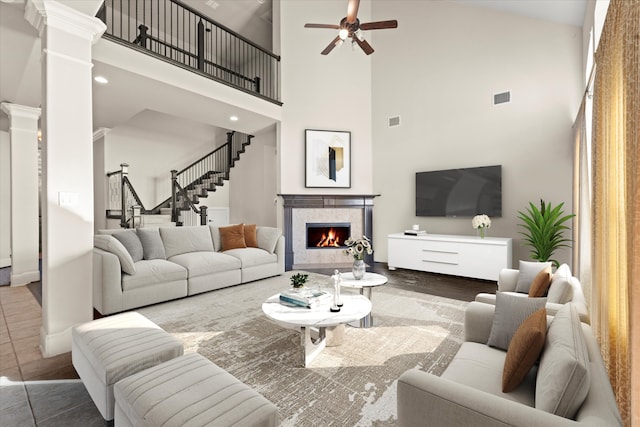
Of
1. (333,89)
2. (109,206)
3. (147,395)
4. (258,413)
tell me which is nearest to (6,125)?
(109,206)

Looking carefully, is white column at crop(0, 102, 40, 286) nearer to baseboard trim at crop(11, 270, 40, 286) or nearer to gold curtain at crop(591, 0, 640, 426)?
baseboard trim at crop(11, 270, 40, 286)

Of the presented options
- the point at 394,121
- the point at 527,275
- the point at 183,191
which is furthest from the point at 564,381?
the point at 183,191

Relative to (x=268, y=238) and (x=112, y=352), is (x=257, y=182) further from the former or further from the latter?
(x=112, y=352)

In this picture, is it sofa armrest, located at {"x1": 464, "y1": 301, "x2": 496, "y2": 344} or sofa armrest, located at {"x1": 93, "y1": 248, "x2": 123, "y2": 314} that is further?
sofa armrest, located at {"x1": 93, "y1": 248, "x2": 123, "y2": 314}

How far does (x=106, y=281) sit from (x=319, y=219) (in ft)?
12.5

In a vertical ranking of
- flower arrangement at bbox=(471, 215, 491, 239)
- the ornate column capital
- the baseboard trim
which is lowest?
the baseboard trim

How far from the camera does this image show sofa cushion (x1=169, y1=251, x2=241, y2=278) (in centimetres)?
411

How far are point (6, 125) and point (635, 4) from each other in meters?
8.46

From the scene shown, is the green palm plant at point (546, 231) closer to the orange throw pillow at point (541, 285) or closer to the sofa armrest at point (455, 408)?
the orange throw pillow at point (541, 285)

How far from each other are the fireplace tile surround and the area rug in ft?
7.37

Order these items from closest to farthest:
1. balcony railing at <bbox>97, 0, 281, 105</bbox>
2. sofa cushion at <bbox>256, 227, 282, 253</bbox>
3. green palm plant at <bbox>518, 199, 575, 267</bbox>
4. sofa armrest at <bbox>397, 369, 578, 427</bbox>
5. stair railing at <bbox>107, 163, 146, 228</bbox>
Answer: sofa armrest at <bbox>397, 369, 578, 427</bbox> < green palm plant at <bbox>518, 199, 575, 267</bbox> < sofa cushion at <bbox>256, 227, 282, 253</bbox> < balcony railing at <bbox>97, 0, 281, 105</bbox> < stair railing at <bbox>107, 163, 146, 228</bbox>

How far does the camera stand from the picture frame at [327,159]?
20.7 feet

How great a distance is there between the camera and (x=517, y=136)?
4.84m

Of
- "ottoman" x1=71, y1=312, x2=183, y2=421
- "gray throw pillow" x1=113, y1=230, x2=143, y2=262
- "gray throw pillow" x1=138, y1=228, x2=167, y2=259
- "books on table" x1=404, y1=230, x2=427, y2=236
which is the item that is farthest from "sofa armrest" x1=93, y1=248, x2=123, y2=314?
"books on table" x1=404, y1=230, x2=427, y2=236
